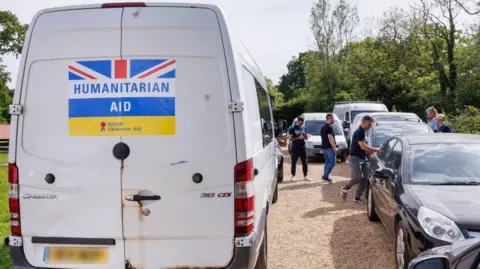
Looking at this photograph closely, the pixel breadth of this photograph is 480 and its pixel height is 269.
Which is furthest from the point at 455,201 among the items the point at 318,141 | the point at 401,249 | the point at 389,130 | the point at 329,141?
the point at 318,141

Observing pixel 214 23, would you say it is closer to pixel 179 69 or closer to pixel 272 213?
pixel 179 69

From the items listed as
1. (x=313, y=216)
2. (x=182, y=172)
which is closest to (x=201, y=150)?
(x=182, y=172)

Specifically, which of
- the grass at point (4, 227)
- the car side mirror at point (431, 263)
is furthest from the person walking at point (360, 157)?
the car side mirror at point (431, 263)

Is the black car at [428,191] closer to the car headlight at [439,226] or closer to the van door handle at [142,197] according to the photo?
the car headlight at [439,226]

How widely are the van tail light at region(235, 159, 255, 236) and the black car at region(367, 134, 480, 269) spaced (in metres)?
1.62

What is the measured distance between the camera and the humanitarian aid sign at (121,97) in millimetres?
3488

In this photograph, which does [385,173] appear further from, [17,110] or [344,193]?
[17,110]

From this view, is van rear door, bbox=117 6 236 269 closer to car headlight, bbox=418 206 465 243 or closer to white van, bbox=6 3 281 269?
white van, bbox=6 3 281 269

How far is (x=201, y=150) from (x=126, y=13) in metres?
1.22

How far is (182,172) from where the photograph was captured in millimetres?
3492

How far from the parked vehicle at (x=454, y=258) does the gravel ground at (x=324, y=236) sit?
2.98 metres

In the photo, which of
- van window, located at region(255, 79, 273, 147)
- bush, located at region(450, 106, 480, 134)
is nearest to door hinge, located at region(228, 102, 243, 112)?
→ van window, located at region(255, 79, 273, 147)

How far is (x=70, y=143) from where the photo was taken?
354 cm

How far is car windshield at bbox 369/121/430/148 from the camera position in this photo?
35.2ft
